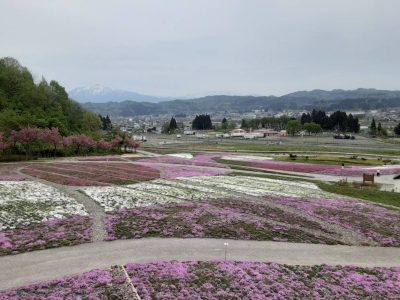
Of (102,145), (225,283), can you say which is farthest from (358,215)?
(102,145)

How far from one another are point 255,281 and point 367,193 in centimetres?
3193

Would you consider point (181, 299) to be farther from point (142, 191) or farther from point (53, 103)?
point (53, 103)

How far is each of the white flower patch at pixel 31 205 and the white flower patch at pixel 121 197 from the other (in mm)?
2393

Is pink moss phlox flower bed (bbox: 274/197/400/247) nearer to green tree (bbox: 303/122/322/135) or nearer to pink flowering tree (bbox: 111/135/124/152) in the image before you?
pink flowering tree (bbox: 111/135/124/152)

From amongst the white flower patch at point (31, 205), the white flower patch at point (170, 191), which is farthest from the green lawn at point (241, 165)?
the white flower patch at point (31, 205)

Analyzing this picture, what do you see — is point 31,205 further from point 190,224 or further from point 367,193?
point 367,193

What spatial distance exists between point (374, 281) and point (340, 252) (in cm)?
430

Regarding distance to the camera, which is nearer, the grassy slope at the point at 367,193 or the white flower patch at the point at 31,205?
the white flower patch at the point at 31,205

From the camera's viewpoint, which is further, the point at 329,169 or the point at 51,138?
the point at 51,138

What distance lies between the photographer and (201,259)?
819 inches

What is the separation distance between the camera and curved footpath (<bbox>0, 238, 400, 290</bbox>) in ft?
60.1

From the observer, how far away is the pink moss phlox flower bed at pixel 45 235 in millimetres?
21047

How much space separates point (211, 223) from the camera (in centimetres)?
2758

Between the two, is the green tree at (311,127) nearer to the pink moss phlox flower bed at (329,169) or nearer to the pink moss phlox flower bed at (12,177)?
the pink moss phlox flower bed at (329,169)
